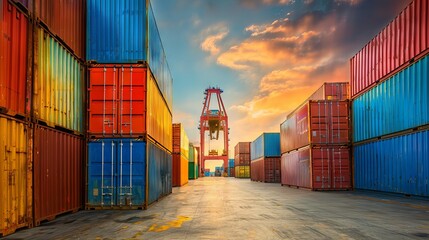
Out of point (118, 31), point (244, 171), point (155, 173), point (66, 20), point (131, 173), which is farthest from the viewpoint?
point (244, 171)

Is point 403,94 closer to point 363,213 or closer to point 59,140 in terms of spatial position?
point 363,213

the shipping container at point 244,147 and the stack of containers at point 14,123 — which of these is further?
the shipping container at point 244,147

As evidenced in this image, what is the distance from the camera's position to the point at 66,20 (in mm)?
13375

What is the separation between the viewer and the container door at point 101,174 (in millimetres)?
14742

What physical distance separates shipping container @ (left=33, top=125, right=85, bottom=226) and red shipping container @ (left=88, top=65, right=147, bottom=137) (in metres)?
1.24

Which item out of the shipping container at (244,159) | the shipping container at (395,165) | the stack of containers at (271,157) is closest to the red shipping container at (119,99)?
the shipping container at (395,165)

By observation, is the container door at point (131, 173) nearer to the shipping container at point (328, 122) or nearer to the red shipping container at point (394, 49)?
the red shipping container at point (394, 49)

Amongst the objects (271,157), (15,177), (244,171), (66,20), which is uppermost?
(66,20)

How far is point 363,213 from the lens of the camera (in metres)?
12.9

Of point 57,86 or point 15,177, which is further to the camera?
point 57,86

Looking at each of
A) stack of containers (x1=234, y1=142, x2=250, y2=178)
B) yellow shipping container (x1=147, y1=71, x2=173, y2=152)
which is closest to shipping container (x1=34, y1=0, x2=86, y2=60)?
yellow shipping container (x1=147, y1=71, x2=173, y2=152)

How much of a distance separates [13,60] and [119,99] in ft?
18.6

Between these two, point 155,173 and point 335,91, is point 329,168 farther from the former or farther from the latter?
point 155,173

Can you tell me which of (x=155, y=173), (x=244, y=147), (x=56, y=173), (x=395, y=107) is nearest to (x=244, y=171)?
(x=244, y=147)
